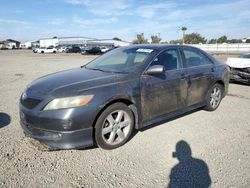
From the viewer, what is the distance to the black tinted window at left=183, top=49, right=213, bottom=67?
5.16 metres

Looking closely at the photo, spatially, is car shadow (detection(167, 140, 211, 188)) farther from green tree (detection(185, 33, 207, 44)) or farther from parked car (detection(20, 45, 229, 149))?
green tree (detection(185, 33, 207, 44))

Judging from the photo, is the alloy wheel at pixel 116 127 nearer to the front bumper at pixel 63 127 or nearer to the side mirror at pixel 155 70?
the front bumper at pixel 63 127

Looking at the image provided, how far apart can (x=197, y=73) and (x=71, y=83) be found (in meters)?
2.78

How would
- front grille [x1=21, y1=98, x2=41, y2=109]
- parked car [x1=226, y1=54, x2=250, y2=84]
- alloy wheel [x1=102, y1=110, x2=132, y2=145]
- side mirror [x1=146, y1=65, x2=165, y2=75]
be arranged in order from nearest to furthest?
front grille [x1=21, y1=98, x2=41, y2=109] < alloy wheel [x1=102, y1=110, x2=132, y2=145] < side mirror [x1=146, y1=65, x2=165, y2=75] < parked car [x1=226, y1=54, x2=250, y2=84]

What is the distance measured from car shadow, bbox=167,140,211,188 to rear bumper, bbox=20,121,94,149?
1273 millimetres

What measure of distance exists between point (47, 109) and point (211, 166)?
7.89 ft

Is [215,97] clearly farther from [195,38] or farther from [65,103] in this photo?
[195,38]

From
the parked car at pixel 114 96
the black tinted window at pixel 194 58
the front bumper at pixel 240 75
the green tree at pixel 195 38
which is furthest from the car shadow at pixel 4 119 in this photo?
the green tree at pixel 195 38

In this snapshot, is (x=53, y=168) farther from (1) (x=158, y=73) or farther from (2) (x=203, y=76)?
(2) (x=203, y=76)

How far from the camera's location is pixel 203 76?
5.38 meters

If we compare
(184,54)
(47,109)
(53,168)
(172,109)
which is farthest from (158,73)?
(53,168)

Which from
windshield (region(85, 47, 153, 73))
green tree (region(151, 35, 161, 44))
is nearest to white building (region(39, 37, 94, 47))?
green tree (region(151, 35, 161, 44))

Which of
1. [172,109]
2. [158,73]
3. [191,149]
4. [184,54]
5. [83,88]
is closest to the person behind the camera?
[83,88]

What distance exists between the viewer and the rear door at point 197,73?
5.07 meters
